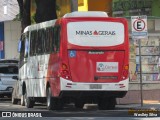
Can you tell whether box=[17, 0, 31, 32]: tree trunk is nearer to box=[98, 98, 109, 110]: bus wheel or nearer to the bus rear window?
box=[98, 98, 109, 110]: bus wheel

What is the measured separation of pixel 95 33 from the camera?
2066cm

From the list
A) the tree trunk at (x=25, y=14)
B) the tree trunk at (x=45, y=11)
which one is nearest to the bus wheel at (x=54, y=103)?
the tree trunk at (x=45, y=11)

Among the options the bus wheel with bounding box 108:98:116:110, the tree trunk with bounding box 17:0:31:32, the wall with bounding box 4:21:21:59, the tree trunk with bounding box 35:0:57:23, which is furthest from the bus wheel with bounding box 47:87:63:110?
the wall with bounding box 4:21:21:59

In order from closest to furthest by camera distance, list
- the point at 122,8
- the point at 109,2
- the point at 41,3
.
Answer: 1. the point at 41,3
2. the point at 122,8
3. the point at 109,2

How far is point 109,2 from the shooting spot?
35375 mm

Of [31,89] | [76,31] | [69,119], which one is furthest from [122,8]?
[69,119]

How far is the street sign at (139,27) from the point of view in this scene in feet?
73.0

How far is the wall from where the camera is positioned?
52000mm

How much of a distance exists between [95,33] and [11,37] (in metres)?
32.7

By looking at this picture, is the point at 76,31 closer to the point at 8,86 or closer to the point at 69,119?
the point at 69,119

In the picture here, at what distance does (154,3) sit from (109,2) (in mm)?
4289

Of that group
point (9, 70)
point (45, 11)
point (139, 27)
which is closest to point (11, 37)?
point (9, 70)

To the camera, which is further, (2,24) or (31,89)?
(2,24)

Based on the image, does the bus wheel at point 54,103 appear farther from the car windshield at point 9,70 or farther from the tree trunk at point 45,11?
the car windshield at point 9,70
